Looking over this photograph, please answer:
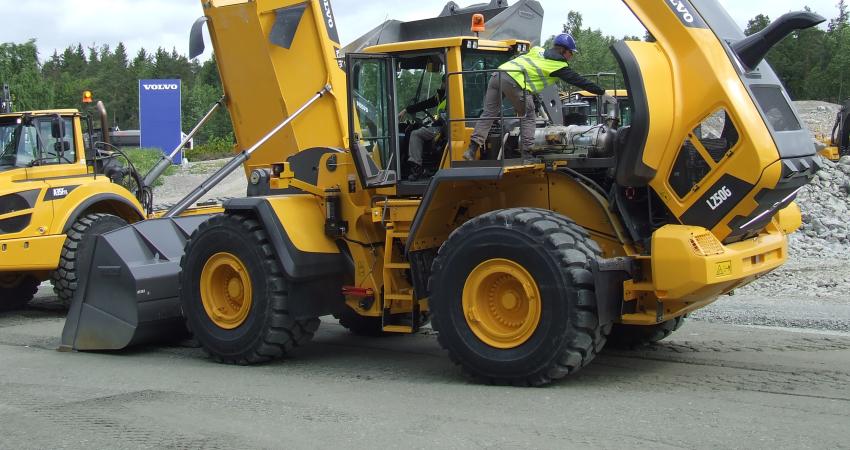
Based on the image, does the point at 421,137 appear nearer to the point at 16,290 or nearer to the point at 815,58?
the point at 16,290

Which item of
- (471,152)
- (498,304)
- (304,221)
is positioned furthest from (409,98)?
(498,304)

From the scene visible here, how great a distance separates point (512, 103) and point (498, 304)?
4.95ft

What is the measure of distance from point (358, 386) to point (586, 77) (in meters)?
2.90

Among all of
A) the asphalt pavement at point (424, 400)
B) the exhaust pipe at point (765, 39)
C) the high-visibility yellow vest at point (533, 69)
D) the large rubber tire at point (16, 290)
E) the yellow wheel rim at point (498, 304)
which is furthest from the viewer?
the large rubber tire at point (16, 290)

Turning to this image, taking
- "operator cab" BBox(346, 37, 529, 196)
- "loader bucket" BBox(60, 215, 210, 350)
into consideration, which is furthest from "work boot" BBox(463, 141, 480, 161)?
"loader bucket" BBox(60, 215, 210, 350)

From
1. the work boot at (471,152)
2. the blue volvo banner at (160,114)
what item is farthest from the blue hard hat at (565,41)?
the blue volvo banner at (160,114)

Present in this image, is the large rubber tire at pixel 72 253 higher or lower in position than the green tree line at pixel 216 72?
lower

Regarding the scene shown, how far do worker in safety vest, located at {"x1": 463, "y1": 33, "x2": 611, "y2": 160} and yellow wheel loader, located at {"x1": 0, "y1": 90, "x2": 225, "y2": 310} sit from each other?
A: 5657 mm

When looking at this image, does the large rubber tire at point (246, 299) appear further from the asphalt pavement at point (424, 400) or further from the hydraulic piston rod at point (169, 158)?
the hydraulic piston rod at point (169, 158)

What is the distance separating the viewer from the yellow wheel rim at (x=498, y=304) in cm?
683

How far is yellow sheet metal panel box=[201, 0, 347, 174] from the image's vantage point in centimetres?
1027

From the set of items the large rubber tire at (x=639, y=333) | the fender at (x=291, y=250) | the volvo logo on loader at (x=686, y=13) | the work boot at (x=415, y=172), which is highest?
the volvo logo on loader at (x=686, y=13)

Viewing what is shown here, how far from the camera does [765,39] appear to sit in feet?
21.6

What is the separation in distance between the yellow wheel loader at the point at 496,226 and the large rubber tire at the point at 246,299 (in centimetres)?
2
